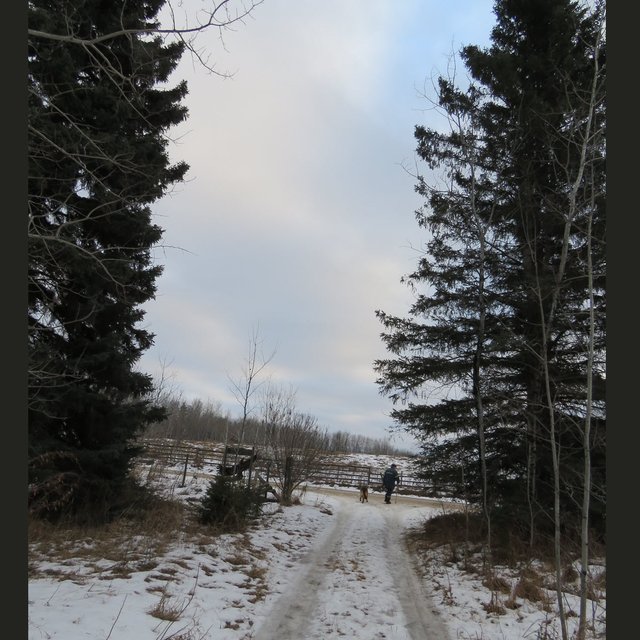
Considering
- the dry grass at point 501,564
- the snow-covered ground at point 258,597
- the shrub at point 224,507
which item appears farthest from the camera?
the shrub at point 224,507

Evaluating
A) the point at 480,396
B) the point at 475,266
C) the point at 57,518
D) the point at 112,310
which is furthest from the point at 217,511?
the point at 475,266

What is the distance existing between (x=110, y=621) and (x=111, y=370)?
5.70 m

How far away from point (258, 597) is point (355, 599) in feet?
5.22

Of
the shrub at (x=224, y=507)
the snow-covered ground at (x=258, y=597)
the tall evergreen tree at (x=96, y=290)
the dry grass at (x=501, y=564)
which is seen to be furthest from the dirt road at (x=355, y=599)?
the tall evergreen tree at (x=96, y=290)

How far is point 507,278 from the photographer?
1125 centimetres

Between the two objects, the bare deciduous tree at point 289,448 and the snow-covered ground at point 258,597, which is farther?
the bare deciduous tree at point 289,448

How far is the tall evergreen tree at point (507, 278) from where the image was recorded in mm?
9828

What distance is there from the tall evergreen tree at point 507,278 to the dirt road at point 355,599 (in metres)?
2.79

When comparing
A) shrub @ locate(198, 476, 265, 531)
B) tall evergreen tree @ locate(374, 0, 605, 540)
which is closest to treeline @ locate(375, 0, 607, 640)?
tall evergreen tree @ locate(374, 0, 605, 540)

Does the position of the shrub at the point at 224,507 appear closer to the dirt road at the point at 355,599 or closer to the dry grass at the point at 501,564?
the dirt road at the point at 355,599

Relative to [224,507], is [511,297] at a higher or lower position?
higher

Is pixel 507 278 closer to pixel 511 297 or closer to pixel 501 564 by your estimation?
pixel 511 297

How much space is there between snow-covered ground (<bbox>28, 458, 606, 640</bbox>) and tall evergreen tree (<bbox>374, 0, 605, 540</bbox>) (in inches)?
105

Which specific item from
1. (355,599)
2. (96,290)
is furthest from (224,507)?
(96,290)
